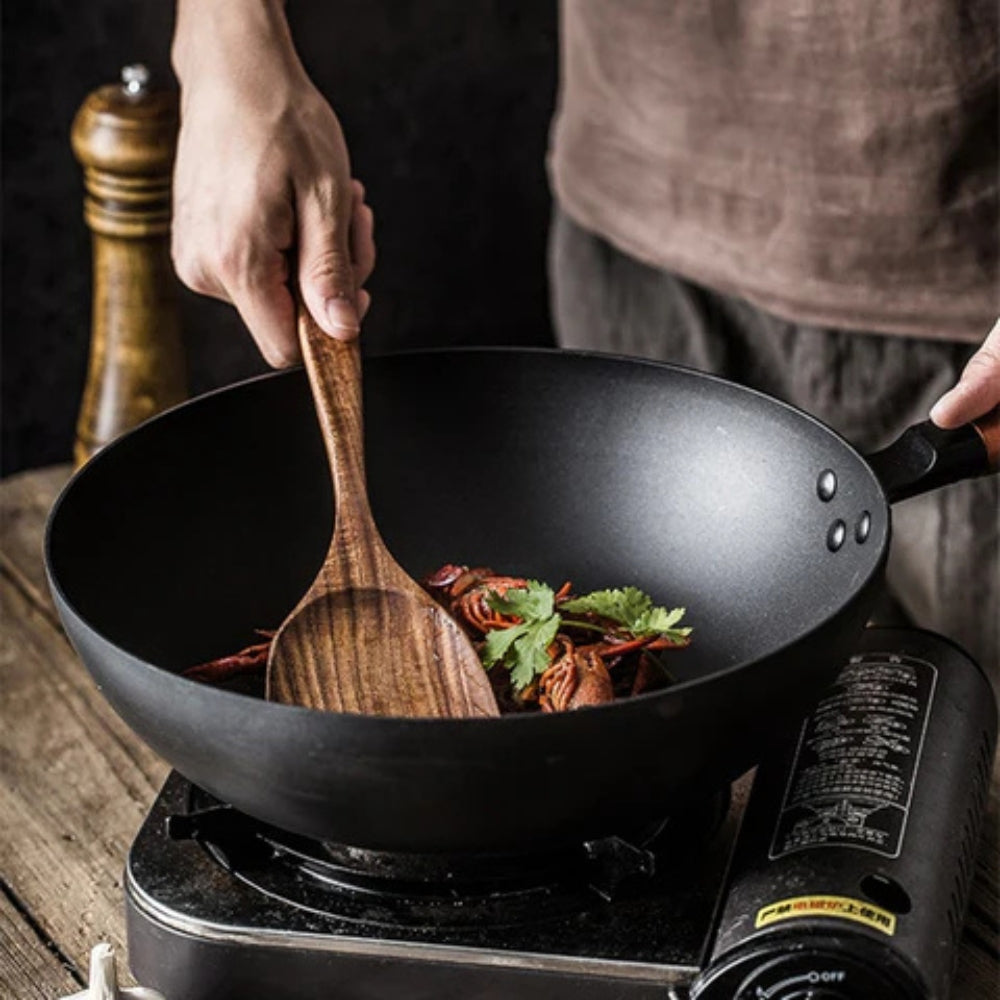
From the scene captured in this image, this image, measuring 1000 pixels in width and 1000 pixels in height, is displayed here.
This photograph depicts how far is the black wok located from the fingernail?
66 mm

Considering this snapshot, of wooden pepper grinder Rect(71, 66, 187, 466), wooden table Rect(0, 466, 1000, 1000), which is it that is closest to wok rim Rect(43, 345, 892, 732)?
wooden table Rect(0, 466, 1000, 1000)

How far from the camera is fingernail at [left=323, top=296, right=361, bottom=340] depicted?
116cm

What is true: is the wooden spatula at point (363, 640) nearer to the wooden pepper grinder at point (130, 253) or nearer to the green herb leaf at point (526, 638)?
the green herb leaf at point (526, 638)

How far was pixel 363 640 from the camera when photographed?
1057 mm

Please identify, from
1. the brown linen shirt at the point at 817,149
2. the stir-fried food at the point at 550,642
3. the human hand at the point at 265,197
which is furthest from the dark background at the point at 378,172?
the stir-fried food at the point at 550,642

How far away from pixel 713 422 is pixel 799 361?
0.48 m

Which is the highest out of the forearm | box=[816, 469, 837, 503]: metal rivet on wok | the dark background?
the forearm

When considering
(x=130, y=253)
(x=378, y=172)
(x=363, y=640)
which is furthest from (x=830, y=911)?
(x=378, y=172)

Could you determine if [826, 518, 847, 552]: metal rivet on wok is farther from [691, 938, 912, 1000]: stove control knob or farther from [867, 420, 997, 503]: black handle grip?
[691, 938, 912, 1000]: stove control knob

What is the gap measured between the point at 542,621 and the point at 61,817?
37cm

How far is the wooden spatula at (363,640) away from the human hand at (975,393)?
0.31 metres

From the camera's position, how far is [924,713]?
109cm

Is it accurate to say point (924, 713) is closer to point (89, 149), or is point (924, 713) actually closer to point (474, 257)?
point (89, 149)

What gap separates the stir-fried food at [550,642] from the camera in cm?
103
